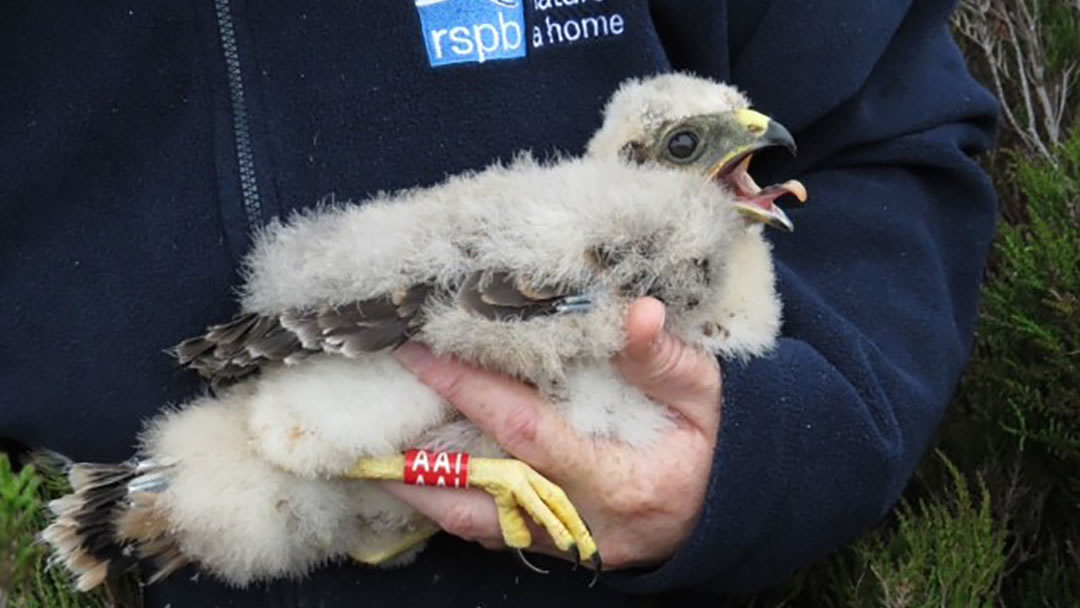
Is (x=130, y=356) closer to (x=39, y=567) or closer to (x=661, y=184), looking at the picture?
(x=39, y=567)

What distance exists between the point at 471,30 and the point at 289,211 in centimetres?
44

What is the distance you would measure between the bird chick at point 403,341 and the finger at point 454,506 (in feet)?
0.11

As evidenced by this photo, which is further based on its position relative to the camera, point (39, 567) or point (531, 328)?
point (39, 567)

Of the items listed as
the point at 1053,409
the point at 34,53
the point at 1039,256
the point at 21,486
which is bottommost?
the point at 1053,409

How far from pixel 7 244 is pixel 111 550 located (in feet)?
1.77

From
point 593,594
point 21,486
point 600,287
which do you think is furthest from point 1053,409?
point 21,486

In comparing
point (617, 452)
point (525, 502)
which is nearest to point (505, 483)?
point (525, 502)

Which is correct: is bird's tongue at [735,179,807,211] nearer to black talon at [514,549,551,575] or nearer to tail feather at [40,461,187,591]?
black talon at [514,549,551,575]

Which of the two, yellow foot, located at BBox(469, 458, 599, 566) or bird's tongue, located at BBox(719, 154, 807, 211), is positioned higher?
bird's tongue, located at BBox(719, 154, 807, 211)

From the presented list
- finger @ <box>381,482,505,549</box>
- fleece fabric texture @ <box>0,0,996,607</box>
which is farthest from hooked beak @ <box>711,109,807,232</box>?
finger @ <box>381,482,505,549</box>

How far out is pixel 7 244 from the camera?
7.54 ft

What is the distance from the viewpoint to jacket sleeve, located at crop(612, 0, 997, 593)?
7.34 ft

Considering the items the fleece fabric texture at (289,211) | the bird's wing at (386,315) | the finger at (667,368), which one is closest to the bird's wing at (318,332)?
the bird's wing at (386,315)

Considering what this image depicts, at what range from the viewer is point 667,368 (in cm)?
210
